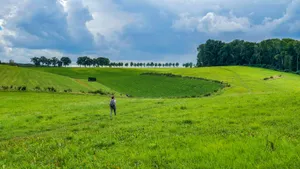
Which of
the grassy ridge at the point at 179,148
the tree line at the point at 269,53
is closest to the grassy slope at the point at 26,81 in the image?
the grassy ridge at the point at 179,148

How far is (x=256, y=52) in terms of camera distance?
18675 cm

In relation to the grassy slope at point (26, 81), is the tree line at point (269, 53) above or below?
above

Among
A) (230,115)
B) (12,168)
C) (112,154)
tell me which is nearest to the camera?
(12,168)

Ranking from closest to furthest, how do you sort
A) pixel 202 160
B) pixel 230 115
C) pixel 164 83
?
1. pixel 202 160
2. pixel 230 115
3. pixel 164 83

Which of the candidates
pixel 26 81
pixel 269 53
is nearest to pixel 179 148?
pixel 26 81

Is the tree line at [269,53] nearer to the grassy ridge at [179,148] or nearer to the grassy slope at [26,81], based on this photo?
the grassy slope at [26,81]

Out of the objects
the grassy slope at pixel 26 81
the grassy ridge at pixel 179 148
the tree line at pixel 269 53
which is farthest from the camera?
the tree line at pixel 269 53

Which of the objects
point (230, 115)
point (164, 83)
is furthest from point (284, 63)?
point (230, 115)

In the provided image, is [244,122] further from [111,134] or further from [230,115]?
[111,134]

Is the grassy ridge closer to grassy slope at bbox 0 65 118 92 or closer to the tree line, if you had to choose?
grassy slope at bbox 0 65 118 92

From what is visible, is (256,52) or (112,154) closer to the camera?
(112,154)

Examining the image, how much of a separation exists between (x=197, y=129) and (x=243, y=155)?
653cm

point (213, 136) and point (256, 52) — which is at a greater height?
point (256, 52)

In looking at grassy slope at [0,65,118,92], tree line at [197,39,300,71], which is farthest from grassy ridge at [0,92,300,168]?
tree line at [197,39,300,71]
